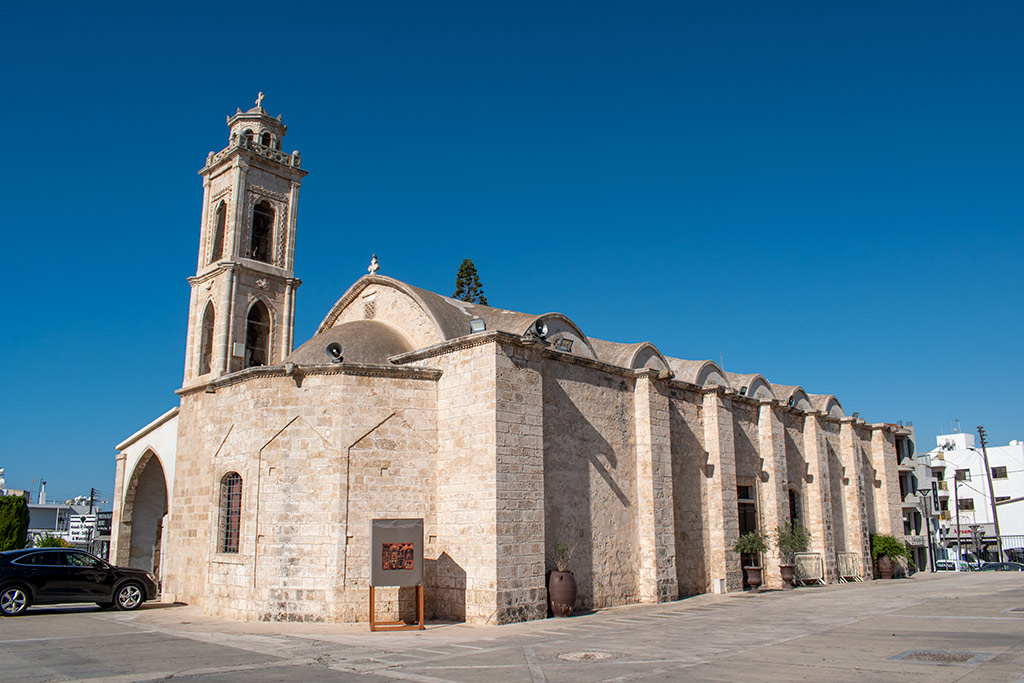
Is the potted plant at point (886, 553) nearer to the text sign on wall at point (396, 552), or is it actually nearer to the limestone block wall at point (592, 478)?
the limestone block wall at point (592, 478)

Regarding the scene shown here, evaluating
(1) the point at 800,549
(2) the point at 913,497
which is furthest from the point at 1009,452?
(1) the point at 800,549

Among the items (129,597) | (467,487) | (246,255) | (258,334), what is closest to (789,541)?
(467,487)

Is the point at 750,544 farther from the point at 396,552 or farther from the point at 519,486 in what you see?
the point at 396,552

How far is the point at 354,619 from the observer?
13.4m

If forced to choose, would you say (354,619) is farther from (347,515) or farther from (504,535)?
(504,535)

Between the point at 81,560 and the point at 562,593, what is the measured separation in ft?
33.3

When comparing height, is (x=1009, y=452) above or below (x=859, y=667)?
above

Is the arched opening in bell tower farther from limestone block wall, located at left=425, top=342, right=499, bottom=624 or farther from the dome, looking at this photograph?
limestone block wall, located at left=425, top=342, right=499, bottom=624

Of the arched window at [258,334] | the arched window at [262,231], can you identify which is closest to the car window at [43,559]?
the arched window at [258,334]

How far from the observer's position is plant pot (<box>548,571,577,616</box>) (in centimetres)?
1390

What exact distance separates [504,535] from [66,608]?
10707mm

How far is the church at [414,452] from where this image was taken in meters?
13.7

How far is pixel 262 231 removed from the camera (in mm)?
21812

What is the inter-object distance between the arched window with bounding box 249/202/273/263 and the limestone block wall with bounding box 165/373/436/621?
284 inches
